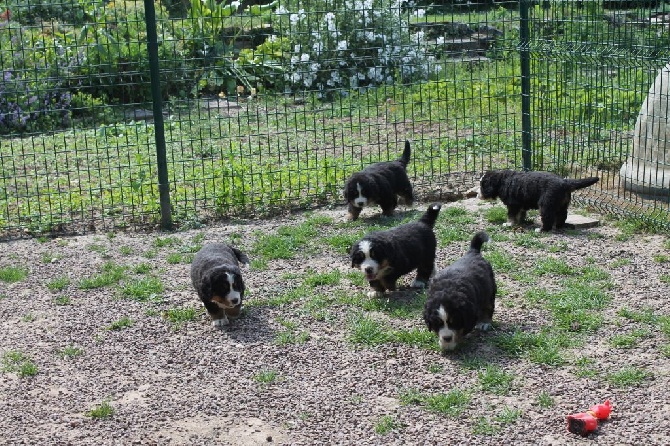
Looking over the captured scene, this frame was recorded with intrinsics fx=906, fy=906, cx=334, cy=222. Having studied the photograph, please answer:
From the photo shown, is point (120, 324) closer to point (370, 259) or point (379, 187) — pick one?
point (370, 259)

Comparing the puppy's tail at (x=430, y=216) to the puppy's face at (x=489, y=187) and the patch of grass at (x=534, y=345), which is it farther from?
the puppy's face at (x=489, y=187)

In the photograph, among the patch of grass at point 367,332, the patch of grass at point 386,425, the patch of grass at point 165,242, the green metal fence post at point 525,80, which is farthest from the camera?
the green metal fence post at point 525,80

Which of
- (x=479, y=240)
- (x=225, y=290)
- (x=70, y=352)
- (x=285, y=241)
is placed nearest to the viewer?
(x=70, y=352)

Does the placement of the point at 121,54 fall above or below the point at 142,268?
above

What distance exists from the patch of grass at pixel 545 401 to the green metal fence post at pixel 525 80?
5982 mm

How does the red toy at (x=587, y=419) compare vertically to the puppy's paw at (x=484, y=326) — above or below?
below

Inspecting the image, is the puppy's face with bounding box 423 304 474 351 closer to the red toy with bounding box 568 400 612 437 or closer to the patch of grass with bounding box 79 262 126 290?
the red toy with bounding box 568 400 612 437

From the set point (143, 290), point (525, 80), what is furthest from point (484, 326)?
point (525, 80)

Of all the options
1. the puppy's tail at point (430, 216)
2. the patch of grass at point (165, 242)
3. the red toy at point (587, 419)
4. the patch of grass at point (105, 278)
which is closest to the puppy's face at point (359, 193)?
the puppy's tail at point (430, 216)

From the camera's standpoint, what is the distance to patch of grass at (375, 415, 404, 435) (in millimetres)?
5636

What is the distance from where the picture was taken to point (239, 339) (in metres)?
7.25

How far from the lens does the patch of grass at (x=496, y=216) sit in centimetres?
1016

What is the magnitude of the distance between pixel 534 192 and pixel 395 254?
8.09 feet

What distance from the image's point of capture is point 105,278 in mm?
8766
